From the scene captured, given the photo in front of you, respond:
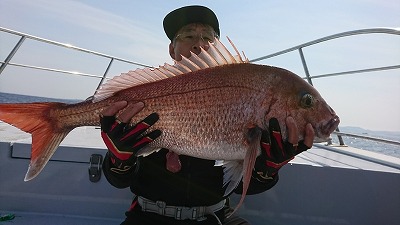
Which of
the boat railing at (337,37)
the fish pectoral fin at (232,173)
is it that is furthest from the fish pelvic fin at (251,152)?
the boat railing at (337,37)

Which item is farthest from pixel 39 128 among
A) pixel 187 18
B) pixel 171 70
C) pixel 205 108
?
pixel 187 18

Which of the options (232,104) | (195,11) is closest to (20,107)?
(232,104)

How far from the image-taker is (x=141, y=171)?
7.61ft

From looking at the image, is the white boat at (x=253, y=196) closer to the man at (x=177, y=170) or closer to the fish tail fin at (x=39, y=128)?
the man at (x=177, y=170)

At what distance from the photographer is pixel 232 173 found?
187cm

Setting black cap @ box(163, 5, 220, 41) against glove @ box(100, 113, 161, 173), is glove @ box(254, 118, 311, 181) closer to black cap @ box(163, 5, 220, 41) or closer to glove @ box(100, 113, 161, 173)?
glove @ box(100, 113, 161, 173)

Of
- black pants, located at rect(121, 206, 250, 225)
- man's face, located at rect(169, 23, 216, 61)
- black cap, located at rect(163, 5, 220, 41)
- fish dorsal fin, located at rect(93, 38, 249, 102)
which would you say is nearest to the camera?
fish dorsal fin, located at rect(93, 38, 249, 102)

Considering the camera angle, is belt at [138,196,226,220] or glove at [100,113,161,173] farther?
belt at [138,196,226,220]

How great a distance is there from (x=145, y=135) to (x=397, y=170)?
216cm

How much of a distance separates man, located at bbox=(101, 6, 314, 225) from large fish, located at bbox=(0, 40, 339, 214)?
0.07 metres

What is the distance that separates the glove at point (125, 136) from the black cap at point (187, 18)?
1.08 metres

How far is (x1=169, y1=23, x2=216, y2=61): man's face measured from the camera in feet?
8.16

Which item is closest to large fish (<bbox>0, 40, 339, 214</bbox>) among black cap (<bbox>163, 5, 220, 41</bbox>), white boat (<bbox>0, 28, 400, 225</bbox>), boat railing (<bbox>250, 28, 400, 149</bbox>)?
black cap (<bbox>163, 5, 220, 41</bbox>)

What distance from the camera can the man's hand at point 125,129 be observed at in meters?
1.83
